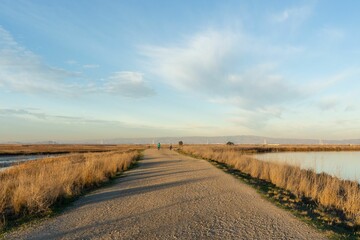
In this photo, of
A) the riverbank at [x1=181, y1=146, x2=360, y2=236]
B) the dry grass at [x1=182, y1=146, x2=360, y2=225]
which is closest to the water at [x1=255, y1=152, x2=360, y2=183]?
the dry grass at [x1=182, y1=146, x2=360, y2=225]

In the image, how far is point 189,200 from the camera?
419 inches

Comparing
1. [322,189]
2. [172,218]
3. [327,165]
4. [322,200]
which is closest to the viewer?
[172,218]

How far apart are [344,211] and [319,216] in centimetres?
140

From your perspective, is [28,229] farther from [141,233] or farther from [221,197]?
[221,197]

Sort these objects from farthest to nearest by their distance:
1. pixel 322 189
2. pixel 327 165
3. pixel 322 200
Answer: pixel 327 165
pixel 322 189
pixel 322 200

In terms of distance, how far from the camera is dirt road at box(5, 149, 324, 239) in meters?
6.70

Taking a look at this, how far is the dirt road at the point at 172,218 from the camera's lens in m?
6.70

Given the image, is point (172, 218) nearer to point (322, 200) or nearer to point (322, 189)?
point (322, 200)

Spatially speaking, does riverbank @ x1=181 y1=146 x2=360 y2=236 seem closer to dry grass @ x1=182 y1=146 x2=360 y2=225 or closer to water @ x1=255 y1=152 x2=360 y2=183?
dry grass @ x1=182 y1=146 x2=360 y2=225

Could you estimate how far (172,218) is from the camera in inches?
318

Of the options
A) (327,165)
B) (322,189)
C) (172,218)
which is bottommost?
(172,218)

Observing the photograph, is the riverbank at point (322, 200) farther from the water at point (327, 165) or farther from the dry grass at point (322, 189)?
the water at point (327, 165)

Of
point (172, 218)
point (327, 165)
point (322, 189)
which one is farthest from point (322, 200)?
point (327, 165)

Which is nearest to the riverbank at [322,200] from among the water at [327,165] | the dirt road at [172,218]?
the dirt road at [172,218]
